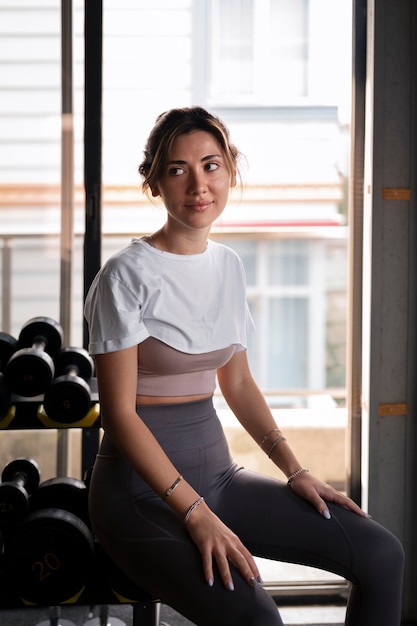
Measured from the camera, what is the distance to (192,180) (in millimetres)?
1461

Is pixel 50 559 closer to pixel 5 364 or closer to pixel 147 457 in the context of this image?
pixel 147 457

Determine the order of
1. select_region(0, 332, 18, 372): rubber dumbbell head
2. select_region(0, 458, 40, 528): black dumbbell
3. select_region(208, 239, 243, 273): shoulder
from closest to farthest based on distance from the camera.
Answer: select_region(208, 239, 243, 273): shoulder
select_region(0, 458, 40, 528): black dumbbell
select_region(0, 332, 18, 372): rubber dumbbell head

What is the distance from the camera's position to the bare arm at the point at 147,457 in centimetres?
128

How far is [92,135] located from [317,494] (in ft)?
4.37

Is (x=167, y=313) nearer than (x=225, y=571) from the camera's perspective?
No

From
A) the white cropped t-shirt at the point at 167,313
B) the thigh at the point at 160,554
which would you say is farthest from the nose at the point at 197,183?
the thigh at the point at 160,554

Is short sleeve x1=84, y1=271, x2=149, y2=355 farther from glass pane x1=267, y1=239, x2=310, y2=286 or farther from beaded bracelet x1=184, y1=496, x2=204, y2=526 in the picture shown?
glass pane x1=267, y1=239, x2=310, y2=286


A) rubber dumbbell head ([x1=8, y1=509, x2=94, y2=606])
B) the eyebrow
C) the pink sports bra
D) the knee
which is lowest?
rubber dumbbell head ([x1=8, y1=509, x2=94, y2=606])

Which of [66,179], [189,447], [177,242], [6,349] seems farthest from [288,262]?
[189,447]

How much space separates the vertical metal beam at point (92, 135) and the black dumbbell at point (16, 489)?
411 mm

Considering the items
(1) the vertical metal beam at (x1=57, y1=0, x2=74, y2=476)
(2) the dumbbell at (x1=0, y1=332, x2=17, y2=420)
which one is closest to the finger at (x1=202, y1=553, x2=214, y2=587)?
(2) the dumbbell at (x1=0, y1=332, x2=17, y2=420)

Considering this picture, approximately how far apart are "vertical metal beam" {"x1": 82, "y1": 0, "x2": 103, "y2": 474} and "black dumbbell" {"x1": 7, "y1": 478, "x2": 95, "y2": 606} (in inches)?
33.1

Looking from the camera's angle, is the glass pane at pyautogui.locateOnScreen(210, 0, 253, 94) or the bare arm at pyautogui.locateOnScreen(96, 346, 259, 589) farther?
the glass pane at pyautogui.locateOnScreen(210, 0, 253, 94)

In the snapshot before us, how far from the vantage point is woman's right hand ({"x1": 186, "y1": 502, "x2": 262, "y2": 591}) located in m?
1.26
